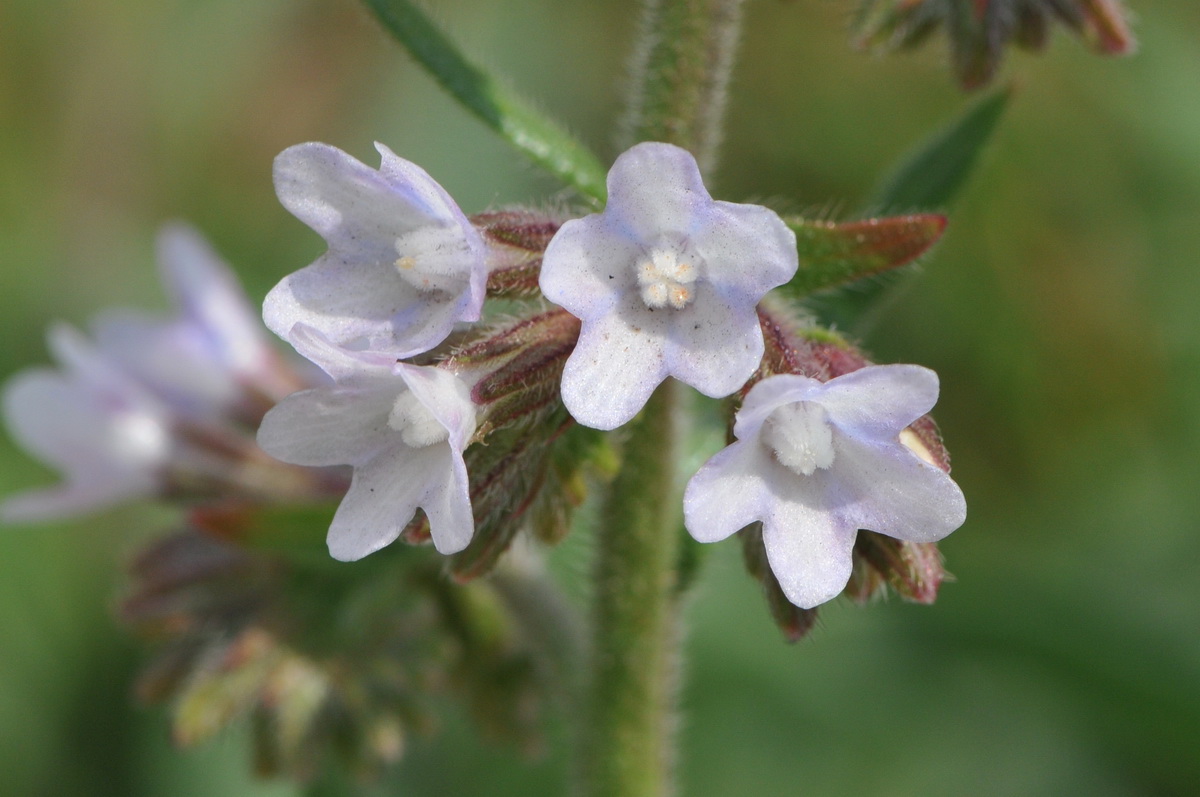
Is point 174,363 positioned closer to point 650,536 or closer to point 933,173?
point 650,536

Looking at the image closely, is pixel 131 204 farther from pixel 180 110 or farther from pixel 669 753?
pixel 669 753

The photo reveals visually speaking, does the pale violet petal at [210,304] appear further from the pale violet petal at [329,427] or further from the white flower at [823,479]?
the white flower at [823,479]

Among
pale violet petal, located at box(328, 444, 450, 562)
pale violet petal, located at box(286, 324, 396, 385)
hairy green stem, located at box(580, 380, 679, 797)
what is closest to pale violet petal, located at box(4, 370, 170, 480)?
hairy green stem, located at box(580, 380, 679, 797)

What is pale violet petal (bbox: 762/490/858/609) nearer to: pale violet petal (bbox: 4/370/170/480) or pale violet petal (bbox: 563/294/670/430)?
pale violet petal (bbox: 563/294/670/430)

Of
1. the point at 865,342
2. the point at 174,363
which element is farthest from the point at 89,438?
the point at 865,342

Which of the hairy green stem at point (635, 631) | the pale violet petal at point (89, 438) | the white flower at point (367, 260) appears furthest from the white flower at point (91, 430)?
the white flower at point (367, 260)

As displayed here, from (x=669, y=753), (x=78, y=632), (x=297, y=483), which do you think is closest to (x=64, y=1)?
(x=78, y=632)
